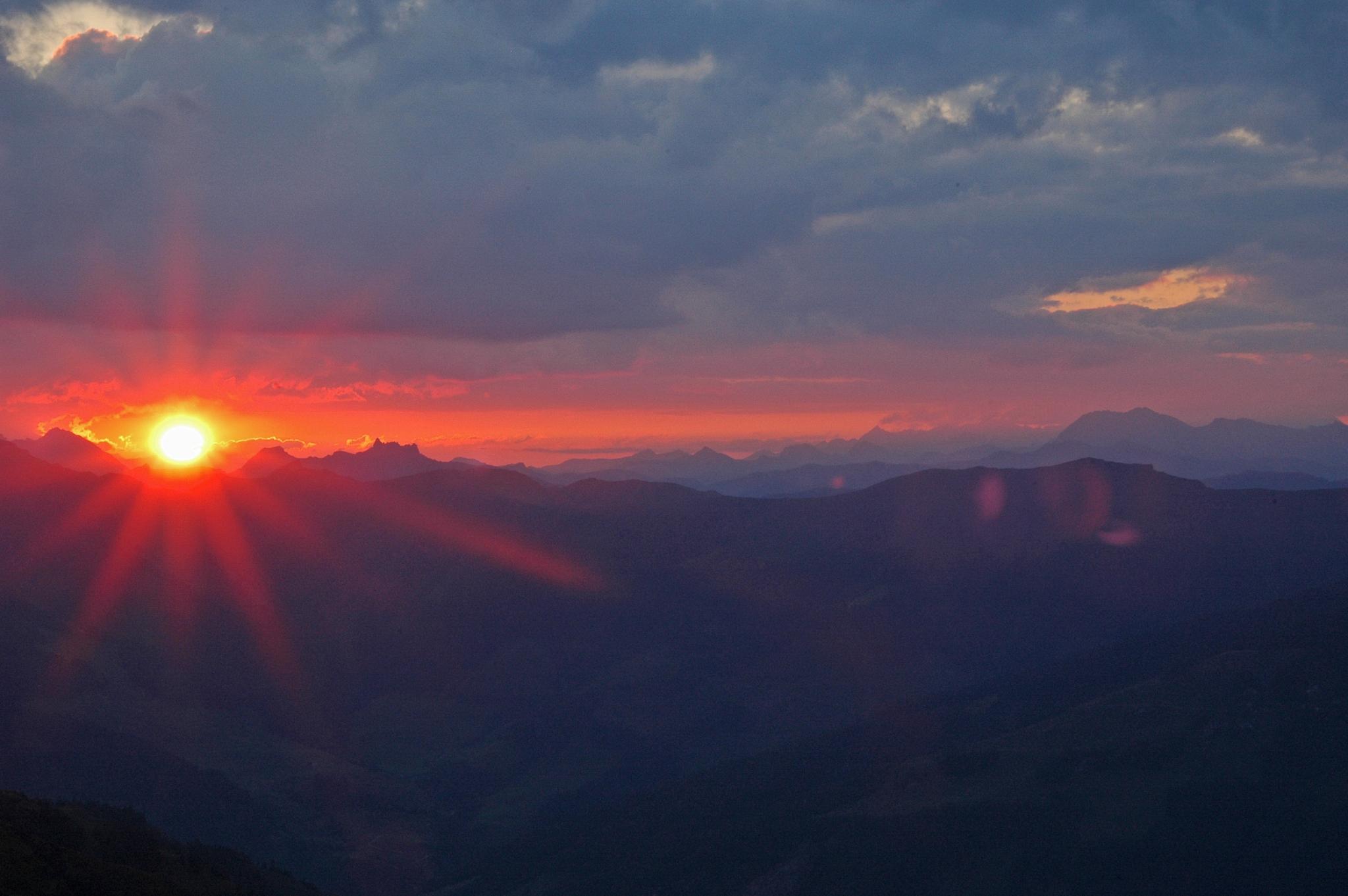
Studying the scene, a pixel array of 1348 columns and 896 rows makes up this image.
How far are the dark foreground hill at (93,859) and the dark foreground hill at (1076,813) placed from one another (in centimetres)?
6962

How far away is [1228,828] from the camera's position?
141750 mm

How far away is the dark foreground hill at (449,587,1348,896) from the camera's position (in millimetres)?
138250

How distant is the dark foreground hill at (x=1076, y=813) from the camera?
454 ft

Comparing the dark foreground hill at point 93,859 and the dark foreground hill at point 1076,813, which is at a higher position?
the dark foreground hill at point 93,859

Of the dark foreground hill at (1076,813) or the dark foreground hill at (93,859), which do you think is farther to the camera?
the dark foreground hill at (1076,813)

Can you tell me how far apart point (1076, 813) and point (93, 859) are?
122 m

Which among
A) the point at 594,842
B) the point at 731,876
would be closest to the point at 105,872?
the point at 731,876

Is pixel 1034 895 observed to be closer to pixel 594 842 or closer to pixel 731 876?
pixel 731 876

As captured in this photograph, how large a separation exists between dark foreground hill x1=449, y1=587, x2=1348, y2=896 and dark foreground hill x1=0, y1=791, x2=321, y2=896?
6962 centimetres

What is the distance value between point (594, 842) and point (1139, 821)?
8748 centimetres

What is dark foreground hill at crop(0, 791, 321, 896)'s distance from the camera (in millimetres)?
71375

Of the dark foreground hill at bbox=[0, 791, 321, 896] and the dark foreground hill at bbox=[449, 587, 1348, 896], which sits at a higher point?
the dark foreground hill at bbox=[0, 791, 321, 896]

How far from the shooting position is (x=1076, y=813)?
14950cm

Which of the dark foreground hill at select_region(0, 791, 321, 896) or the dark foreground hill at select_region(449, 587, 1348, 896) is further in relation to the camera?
the dark foreground hill at select_region(449, 587, 1348, 896)
